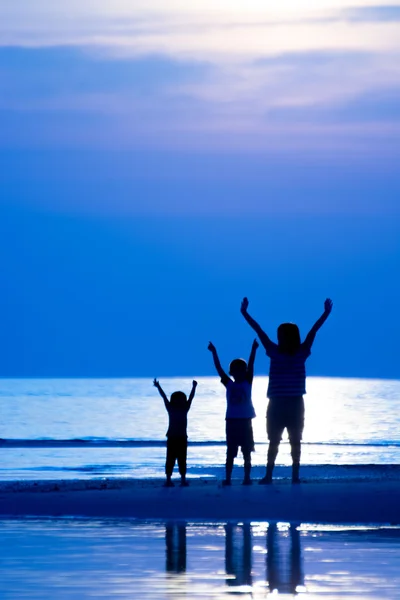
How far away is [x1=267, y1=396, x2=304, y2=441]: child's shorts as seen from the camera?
47.7ft

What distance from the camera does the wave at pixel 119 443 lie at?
1635 inches

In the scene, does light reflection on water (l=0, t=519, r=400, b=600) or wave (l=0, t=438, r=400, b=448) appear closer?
light reflection on water (l=0, t=519, r=400, b=600)

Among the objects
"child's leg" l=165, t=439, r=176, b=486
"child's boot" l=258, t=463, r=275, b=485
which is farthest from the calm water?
"child's boot" l=258, t=463, r=275, b=485

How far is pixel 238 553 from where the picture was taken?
1029cm

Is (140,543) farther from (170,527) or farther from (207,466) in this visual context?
(207,466)

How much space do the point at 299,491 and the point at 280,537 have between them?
2620mm

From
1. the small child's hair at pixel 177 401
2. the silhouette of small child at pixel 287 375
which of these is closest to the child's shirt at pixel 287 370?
the silhouette of small child at pixel 287 375

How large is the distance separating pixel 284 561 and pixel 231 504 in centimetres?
356

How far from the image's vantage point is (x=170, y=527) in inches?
478

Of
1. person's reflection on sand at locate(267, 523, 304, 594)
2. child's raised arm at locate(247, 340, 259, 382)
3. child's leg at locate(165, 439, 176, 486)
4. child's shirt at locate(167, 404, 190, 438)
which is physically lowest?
person's reflection on sand at locate(267, 523, 304, 594)

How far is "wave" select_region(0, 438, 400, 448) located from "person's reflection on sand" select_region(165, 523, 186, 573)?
28.3m

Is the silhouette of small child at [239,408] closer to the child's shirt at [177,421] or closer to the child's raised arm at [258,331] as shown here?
the child's raised arm at [258,331]

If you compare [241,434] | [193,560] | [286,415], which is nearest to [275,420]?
[286,415]

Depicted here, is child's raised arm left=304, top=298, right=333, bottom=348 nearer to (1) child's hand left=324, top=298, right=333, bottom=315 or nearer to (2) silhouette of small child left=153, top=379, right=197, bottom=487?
(1) child's hand left=324, top=298, right=333, bottom=315
